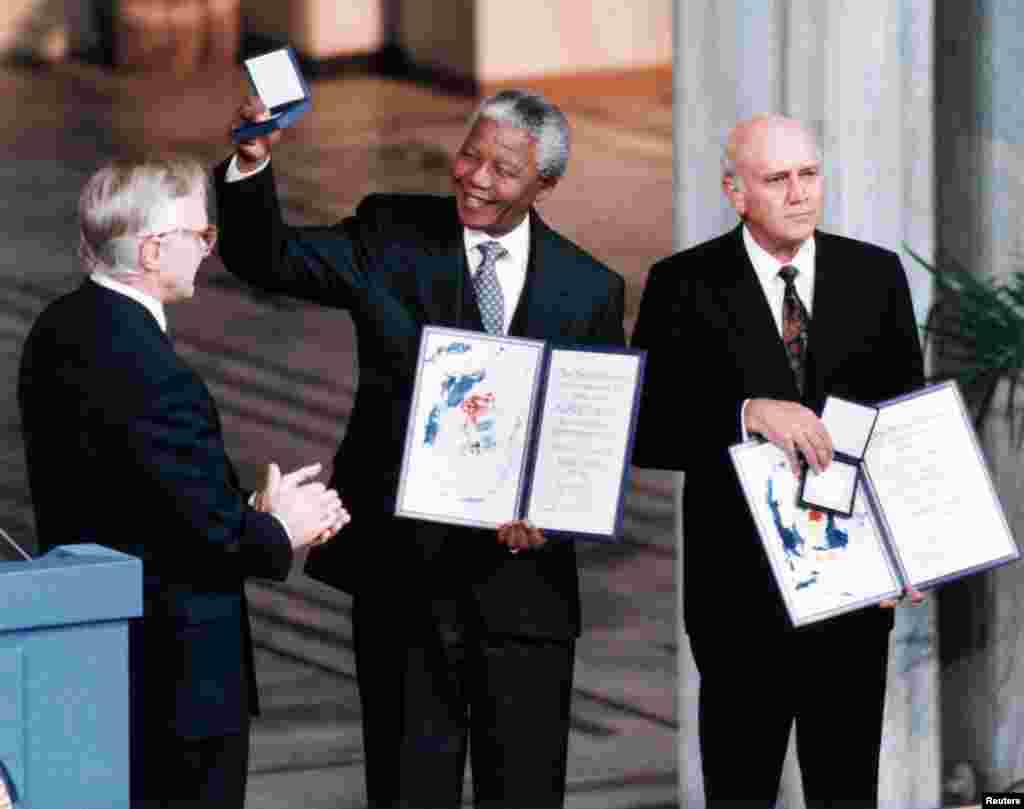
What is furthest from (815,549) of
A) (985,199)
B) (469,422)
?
(985,199)

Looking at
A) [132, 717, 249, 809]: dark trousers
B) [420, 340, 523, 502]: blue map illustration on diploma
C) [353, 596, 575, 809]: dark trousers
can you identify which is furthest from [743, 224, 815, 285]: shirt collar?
[132, 717, 249, 809]: dark trousers

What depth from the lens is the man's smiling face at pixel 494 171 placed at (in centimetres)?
521

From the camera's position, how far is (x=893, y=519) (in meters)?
5.39

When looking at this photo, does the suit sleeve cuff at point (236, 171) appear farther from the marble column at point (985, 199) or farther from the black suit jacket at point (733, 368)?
the marble column at point (985, 199)

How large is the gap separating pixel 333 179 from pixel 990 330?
9.24 metres

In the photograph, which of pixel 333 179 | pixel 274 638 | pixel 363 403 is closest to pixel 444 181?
pixel 333 179

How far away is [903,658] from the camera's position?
21.4ft

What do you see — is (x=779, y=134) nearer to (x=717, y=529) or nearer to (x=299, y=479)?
(x=717, y=529)

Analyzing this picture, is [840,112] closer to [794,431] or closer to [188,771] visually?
[794,431]

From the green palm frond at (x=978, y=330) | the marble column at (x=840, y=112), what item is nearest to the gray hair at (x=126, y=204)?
the marble column at (x=840, y=112)

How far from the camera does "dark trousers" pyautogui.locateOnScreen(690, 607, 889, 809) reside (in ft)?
17.8

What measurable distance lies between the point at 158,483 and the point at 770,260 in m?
1.37

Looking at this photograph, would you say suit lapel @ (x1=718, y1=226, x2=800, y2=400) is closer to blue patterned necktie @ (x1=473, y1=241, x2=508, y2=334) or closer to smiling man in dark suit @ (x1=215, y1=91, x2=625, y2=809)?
smiling man in dark suit @ (x1=215, y1=91, x2=625, y2=809)

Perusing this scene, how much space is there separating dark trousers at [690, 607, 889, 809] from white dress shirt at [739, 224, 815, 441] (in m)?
0.64
